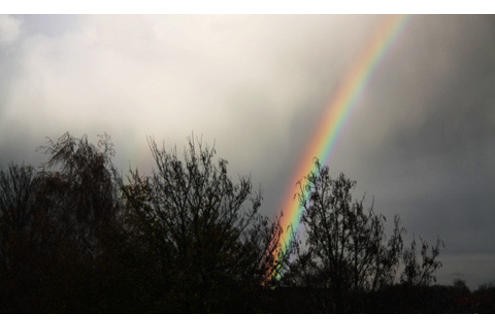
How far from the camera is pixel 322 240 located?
1062 centimetres

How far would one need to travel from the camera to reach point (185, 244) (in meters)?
9.60

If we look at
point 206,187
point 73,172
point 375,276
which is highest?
point 73,172
